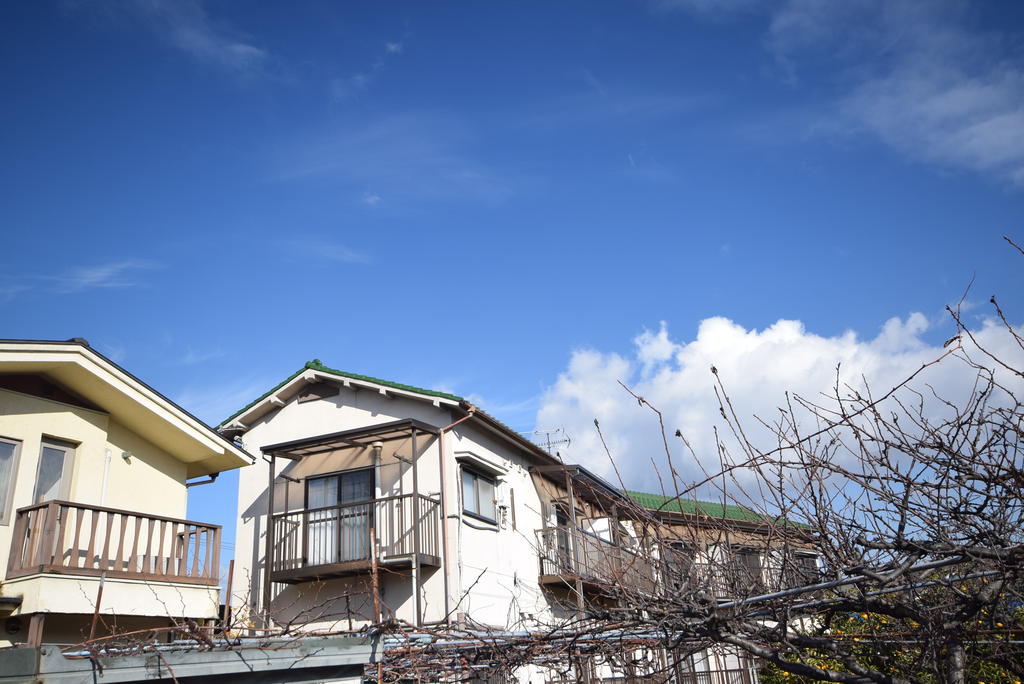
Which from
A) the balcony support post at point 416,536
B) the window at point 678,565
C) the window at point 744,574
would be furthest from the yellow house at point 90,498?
the window at point 744,574

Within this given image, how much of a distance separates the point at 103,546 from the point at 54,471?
5.85 ft

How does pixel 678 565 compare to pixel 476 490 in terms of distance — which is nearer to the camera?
pixel 678 565

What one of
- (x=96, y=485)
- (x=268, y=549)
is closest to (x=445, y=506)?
(x=268, y=549)

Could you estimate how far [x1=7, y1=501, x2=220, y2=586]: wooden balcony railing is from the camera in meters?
10.2

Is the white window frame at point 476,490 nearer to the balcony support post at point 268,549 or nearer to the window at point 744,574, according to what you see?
the balcony support post at point 268,549

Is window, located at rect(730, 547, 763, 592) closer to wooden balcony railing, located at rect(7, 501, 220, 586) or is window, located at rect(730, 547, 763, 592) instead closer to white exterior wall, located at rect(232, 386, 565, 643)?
wooden balcony railing, located at rect(7, 501, 220, 586)

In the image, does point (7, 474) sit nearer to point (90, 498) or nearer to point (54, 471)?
point (54, 471)

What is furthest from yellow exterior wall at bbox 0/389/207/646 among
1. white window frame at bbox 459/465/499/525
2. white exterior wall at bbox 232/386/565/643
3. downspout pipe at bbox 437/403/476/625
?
white window frame at bbox 459/465/499/525

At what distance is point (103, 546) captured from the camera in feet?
36.4

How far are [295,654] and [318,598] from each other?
10.2 meters

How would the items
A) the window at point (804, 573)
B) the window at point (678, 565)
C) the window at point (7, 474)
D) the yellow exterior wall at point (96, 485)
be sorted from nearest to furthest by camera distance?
the window at point (804, 573) → the window at point (678, 565) → the yellow exterior wall at point (96, 485) → the window at point (7, 474)

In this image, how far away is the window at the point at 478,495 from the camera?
16.8 m

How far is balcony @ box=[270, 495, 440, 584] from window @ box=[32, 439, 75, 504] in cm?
488

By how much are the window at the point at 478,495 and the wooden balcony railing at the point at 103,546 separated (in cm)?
562
